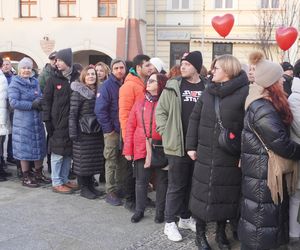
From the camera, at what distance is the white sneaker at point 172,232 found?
4.52 m

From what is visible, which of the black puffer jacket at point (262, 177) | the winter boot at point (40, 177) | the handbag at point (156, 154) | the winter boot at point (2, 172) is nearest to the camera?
the black puffer jacket at point (262, 177)

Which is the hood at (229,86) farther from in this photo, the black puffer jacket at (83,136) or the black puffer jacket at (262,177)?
the black puffer jacket at (83,136)

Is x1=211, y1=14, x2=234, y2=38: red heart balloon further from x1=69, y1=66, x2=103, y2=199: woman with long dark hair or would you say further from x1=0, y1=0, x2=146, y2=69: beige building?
x1=69, y1=66, x2=103, y2=199: woman with long dark hair

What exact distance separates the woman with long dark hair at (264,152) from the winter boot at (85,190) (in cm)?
283

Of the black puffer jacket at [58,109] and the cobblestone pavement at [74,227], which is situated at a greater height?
the black puffer jacket at [58,109]

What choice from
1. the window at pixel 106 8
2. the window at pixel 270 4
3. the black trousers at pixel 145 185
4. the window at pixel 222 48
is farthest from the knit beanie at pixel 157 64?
the window at pixel 270 4

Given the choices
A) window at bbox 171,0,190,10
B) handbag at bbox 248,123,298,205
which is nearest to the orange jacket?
handbag at bbox 248,123,298,205

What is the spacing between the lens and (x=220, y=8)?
2062 cm

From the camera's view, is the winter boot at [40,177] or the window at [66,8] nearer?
the winter boot at [40,177]

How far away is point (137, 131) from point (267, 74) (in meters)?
1.90

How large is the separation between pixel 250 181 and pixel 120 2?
17.5 meters

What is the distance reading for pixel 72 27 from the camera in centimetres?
2038

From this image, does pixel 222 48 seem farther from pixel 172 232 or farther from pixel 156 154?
pixel 172 232

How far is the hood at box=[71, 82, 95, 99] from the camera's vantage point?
18.8 ft
